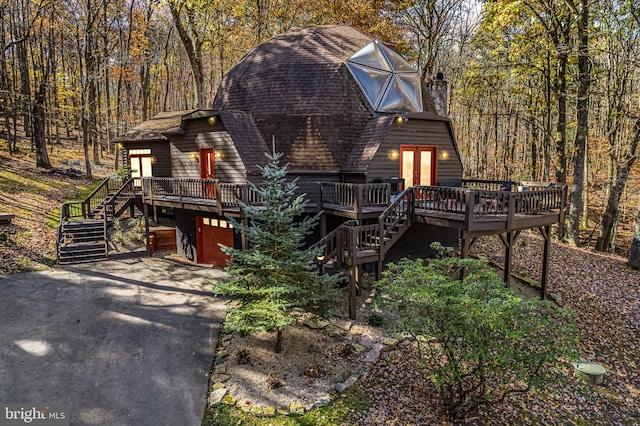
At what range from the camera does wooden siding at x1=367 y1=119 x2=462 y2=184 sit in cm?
1349

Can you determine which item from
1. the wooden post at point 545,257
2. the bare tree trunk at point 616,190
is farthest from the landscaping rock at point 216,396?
the bare tree trunk at point 616,190

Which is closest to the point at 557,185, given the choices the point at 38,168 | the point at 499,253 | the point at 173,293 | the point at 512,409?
the point at 499,253

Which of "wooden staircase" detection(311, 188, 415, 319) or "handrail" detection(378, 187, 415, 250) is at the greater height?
"handrail" detection(378, 187, 415, 250)

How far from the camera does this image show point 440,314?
644 cm

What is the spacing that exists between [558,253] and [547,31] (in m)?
10.3

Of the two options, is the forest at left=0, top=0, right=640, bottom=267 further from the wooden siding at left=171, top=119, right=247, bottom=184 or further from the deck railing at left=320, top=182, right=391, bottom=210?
the deck railing at left=320, top=182, right=391, bottom=210

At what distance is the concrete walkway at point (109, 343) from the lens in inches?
257

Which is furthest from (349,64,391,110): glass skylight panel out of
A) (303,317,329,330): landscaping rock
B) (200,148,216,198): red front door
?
(303,317,329,330): landscaping rock

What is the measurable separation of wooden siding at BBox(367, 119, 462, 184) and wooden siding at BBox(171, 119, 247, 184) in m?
5.21

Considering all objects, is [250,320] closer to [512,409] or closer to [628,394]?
[512,409]

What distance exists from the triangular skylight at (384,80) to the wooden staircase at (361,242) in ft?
19.8

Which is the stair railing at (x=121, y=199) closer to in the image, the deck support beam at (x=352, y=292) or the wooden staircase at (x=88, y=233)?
the wooden staircase at (x=88, y=233)

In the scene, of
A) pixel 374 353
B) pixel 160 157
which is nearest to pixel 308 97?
pixel 160 157

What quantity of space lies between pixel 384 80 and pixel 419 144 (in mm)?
3585
